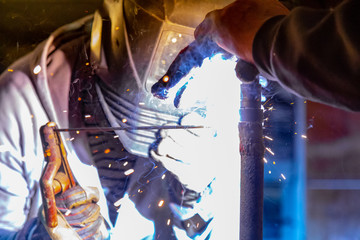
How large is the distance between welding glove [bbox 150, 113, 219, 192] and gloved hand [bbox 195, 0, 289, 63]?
47 centimetres

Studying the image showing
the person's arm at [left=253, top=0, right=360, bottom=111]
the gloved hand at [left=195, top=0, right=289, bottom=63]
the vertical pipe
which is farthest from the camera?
the vertical pipe

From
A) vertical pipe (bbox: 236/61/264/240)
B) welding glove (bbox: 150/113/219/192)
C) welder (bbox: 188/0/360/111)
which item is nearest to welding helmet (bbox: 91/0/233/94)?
welding glove (bbox: 150/113/219/192)

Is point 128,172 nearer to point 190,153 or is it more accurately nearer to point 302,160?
point 190,153

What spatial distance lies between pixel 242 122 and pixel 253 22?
27cm

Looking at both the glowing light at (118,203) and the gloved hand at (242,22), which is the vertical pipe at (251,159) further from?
the glowing light at (118,203)

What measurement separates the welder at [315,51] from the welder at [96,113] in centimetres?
55

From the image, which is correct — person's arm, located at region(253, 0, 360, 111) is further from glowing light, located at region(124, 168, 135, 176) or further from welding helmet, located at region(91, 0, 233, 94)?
glowing light, located at region(124, 168, 135, 176)

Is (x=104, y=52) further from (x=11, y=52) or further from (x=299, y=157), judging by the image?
(x=299, y=157)

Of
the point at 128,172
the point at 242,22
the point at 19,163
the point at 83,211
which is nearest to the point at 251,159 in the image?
the point at 242,22

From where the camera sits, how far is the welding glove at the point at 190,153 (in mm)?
1138

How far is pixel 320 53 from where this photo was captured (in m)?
0.47

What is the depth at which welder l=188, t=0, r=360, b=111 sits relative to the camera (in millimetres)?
450

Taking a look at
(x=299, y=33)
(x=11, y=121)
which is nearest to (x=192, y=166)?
(x=11, y=121)

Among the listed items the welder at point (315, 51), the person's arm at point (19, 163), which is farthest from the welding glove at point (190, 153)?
the welder at point (315, 51)
